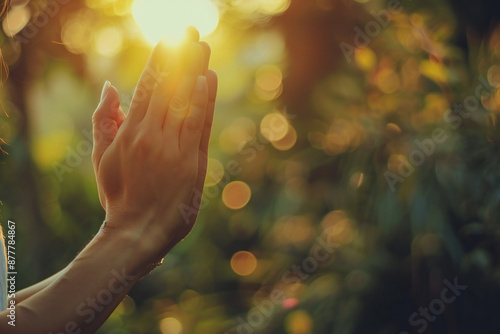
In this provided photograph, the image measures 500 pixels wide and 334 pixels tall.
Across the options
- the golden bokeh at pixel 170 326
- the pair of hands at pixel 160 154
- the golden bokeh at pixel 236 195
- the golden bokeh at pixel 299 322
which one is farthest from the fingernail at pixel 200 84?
the golden bokeh at pixel 170 326

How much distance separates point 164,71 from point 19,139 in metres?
1.42

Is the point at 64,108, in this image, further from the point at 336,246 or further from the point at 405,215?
the point at 405,215

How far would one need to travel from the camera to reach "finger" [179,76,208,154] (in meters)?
0.58

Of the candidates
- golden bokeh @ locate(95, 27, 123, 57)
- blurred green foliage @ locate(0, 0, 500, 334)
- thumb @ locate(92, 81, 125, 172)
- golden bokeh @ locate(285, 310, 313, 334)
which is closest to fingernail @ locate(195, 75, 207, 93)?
thumb @ locate(92, 81, 125, 172)

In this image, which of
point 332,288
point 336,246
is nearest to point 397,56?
point 336,246

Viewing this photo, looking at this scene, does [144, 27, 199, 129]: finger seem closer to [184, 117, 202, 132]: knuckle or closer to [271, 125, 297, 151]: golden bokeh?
[184, 117, 202, 132]: knuckle

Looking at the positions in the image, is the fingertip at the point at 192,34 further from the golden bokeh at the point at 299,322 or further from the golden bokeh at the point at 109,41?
the golden bokeh at the point at 109,41

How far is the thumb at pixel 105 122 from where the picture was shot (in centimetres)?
64

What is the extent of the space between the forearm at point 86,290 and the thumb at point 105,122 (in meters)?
0.13

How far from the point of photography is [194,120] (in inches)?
22.7

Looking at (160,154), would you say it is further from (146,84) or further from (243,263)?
(243,263)

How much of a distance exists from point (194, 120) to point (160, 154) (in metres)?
0.06

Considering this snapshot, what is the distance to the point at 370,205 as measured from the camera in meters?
1.39

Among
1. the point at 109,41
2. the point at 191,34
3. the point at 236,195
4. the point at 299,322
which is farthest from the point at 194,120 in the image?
the point at 109,41
